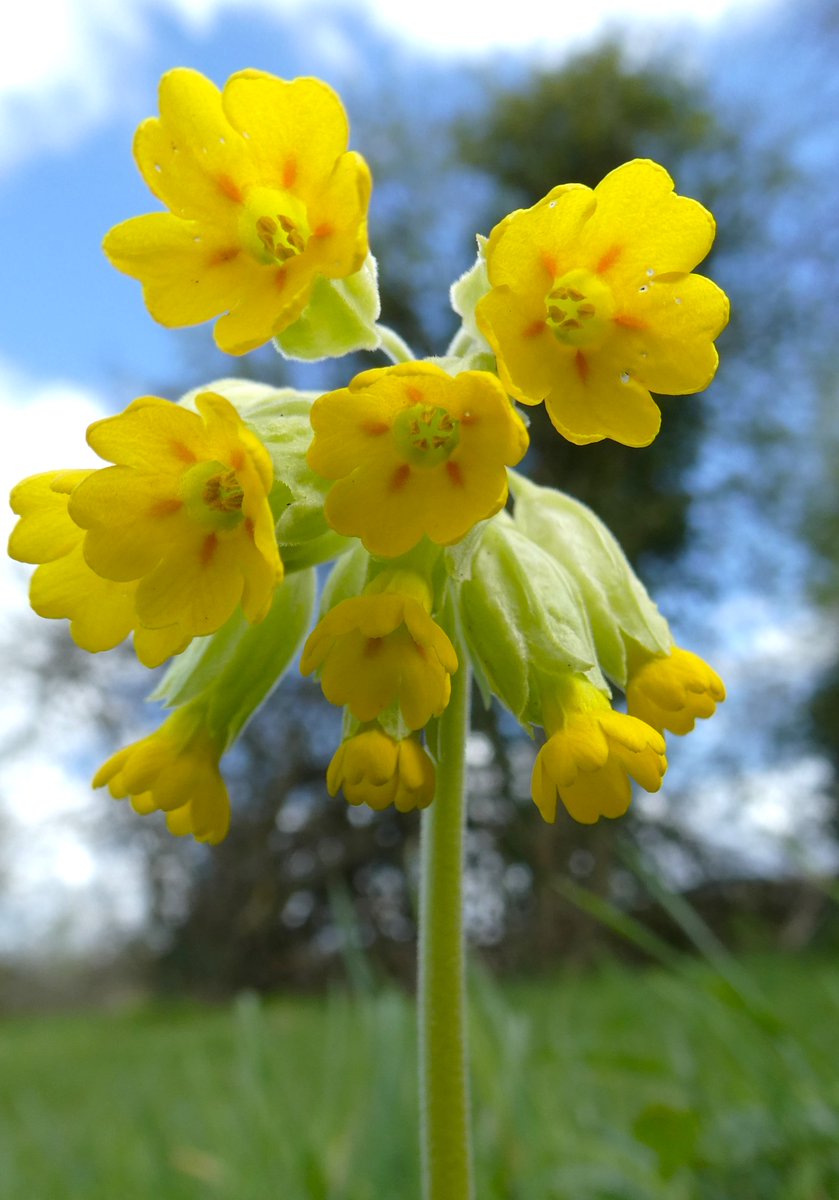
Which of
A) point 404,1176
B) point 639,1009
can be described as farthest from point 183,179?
point 639,1009

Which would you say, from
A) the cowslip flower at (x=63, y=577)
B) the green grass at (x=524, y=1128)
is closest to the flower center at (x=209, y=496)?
the cowslip flower at (x=63, y=577)

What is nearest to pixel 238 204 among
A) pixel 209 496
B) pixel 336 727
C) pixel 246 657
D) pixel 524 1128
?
pixel 209 496

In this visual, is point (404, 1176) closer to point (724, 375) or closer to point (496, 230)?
point (496, 230)

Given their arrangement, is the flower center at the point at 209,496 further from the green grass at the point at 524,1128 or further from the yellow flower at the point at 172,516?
the green grass at the point at 524,1128

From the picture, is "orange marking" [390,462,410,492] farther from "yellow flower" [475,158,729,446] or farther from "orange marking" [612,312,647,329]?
"orange marking" [612,312,647,329]

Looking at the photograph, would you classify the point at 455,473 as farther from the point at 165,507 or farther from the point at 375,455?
the point at 165,507

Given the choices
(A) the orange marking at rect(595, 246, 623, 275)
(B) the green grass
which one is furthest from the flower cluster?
(B) the green grass

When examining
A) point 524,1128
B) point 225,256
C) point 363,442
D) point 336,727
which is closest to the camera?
point 363,442
